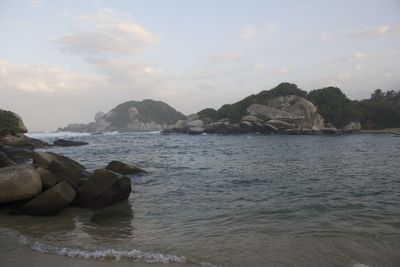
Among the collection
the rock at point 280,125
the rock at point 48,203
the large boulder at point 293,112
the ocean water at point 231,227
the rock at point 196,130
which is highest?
the large boulder at point 293,112

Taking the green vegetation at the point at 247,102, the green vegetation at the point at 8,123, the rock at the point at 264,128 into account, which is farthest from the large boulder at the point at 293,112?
the green vegetation at the point at 8,123

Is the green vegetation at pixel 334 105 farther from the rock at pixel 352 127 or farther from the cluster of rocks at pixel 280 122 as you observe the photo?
the cluster of rocks at pixel 280 122

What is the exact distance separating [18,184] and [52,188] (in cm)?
106

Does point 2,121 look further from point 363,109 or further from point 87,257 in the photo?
point 363,109

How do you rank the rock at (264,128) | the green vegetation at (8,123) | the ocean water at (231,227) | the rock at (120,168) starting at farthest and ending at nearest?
the rock at (264,128) < the green vegetation at (8,123) < the rock at (120,168) < the ocean water at (231,227)

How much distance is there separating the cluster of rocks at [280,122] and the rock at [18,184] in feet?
258

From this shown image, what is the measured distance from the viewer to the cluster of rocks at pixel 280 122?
89500 mm

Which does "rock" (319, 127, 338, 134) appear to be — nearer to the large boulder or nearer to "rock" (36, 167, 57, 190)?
the large boulder

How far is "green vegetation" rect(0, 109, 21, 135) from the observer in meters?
42.4

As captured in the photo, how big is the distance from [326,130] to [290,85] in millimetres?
28109

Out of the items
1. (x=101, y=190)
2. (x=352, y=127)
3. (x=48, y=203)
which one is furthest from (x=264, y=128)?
(x=48, y=203)

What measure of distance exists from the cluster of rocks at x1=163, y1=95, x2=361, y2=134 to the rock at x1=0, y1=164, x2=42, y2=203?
78.6 metres

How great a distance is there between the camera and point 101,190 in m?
13.8

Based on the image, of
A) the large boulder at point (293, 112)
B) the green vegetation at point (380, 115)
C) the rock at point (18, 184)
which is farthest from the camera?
the green vegetation at point (380, 115)
